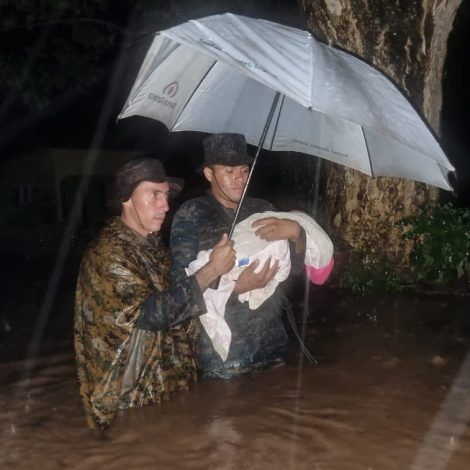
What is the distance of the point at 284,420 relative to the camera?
4902 mm

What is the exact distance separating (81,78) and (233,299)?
10.0 m

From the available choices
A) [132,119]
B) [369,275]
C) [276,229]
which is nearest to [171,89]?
[276,229]

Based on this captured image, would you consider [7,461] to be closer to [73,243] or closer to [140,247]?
[140,247]

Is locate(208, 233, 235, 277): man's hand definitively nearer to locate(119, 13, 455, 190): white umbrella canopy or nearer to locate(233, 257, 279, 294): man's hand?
locate(233, 257, 279, 294): man's hand

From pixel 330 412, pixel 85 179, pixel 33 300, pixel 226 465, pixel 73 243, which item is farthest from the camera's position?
pixel 85 179

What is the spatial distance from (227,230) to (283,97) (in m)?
1.15

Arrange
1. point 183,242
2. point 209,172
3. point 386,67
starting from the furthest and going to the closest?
point 386,67
point 209,172
point 183,242

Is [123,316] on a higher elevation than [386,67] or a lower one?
lower

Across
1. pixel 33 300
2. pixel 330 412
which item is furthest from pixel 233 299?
pixel 33 300

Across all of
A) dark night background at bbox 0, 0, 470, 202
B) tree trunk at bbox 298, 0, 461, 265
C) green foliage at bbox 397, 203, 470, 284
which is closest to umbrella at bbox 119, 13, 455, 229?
tree trunk at bbox 298, 0, 461, 265

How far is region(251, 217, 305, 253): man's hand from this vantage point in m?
4.71

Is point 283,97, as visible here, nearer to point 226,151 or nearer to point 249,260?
point 226,151

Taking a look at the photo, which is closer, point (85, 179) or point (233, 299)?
point (233, 299)

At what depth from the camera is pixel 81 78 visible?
46.0 feet
